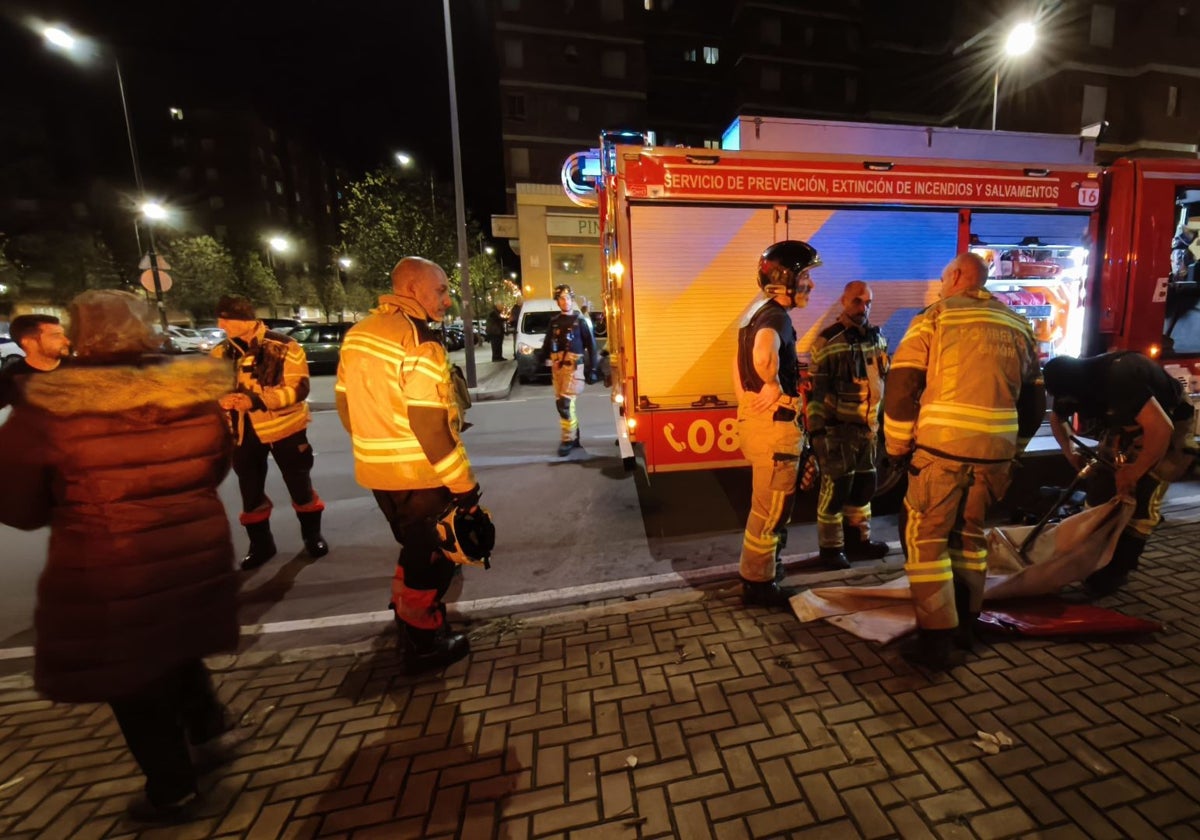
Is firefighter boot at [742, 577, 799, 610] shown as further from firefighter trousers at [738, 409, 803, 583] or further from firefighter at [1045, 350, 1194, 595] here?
firefighter at [1045, 350, 1194, 595]

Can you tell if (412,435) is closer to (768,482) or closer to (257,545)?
(768,482)

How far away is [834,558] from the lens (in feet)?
12.2

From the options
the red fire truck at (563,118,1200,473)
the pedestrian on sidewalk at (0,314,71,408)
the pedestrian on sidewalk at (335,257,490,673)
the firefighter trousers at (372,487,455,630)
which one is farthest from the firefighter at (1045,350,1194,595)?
the pedestrian on sidewalk at (0,314,71,408)

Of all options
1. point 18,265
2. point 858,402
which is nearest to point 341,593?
point 858,402

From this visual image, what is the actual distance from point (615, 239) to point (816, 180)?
5.04 feet

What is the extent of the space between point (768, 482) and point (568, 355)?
4.14m

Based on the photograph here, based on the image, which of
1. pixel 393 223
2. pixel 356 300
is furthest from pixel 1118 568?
pixel 356 300

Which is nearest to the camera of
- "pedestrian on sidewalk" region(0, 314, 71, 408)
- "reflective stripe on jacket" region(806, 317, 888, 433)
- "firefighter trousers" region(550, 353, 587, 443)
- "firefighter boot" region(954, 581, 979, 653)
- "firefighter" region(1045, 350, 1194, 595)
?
"firefighter boot" region(954, 581, 979, 653)

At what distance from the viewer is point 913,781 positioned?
6.55 feet

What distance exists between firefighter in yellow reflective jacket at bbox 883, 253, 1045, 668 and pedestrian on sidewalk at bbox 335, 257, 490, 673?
2032 millimetres

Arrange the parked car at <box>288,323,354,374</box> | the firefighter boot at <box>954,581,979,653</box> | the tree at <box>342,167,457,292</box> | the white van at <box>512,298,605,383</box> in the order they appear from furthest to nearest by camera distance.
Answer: the tree at <box>342,167,457,292</box> < the parked car at <box>288,323,354,374</box> < the white van at <box>512,298,605,383</box> < the firefighter boot at <box>954,581,979,653</box>

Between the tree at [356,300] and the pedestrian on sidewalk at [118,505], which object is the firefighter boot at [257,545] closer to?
the pedestrian on sidewalk at [118,505]

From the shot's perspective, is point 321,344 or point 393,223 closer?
point 321,344

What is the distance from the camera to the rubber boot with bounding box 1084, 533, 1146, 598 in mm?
3145
